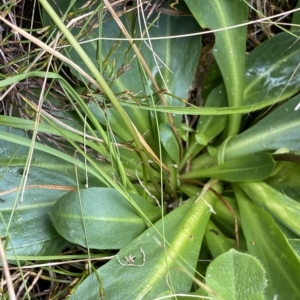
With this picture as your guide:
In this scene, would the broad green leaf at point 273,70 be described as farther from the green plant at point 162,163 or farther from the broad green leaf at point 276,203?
the broad green leaf at point 276,203

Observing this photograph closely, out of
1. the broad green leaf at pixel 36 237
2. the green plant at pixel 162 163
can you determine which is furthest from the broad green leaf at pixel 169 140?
the broad green leaf at pixel 36 237

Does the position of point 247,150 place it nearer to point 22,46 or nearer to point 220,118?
point 220,118

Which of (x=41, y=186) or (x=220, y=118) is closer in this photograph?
(x=41, y=186)

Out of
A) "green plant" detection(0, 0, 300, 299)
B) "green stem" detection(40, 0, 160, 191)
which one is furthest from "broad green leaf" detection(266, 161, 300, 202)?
"green stem" detection(40, 0, 160, 191)

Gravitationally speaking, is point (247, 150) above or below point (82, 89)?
below

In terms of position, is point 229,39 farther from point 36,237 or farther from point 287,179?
point 36,237

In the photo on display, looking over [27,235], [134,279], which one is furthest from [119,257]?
[27,235]
